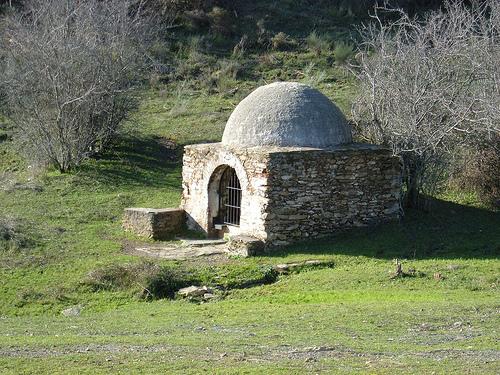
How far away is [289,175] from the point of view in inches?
689

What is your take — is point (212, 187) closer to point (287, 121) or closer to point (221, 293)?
point (287, 121)

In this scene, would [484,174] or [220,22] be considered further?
[220,22]

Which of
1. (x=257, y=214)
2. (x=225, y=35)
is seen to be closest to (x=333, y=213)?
(x=257, y=214)

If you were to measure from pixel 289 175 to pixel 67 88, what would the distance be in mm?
9636

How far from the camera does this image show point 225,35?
37.9 metres

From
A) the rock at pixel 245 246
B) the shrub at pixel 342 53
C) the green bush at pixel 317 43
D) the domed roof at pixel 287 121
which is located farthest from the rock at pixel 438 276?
the green bush at pixel 317 43

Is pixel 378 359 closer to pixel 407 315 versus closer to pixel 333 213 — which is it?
pixel 407 315

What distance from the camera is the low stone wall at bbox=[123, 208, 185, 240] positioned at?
1902cm

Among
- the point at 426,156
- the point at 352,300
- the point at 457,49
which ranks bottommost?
the point at 352,300

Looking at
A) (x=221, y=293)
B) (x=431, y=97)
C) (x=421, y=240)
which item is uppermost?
(x=431, y=97)

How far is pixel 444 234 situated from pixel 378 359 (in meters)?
8.80

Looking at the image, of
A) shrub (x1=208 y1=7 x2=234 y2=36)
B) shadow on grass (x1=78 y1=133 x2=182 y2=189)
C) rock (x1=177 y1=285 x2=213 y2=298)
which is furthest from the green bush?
rock (x1=177 y1=285 x2=213 y2=298)

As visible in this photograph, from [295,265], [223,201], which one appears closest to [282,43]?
[223,201]

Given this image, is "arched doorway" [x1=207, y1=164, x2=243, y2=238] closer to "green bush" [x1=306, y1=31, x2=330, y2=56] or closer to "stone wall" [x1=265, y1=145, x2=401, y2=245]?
"stone wall" [x1=265, y1=145, x2=401, y2=245]
